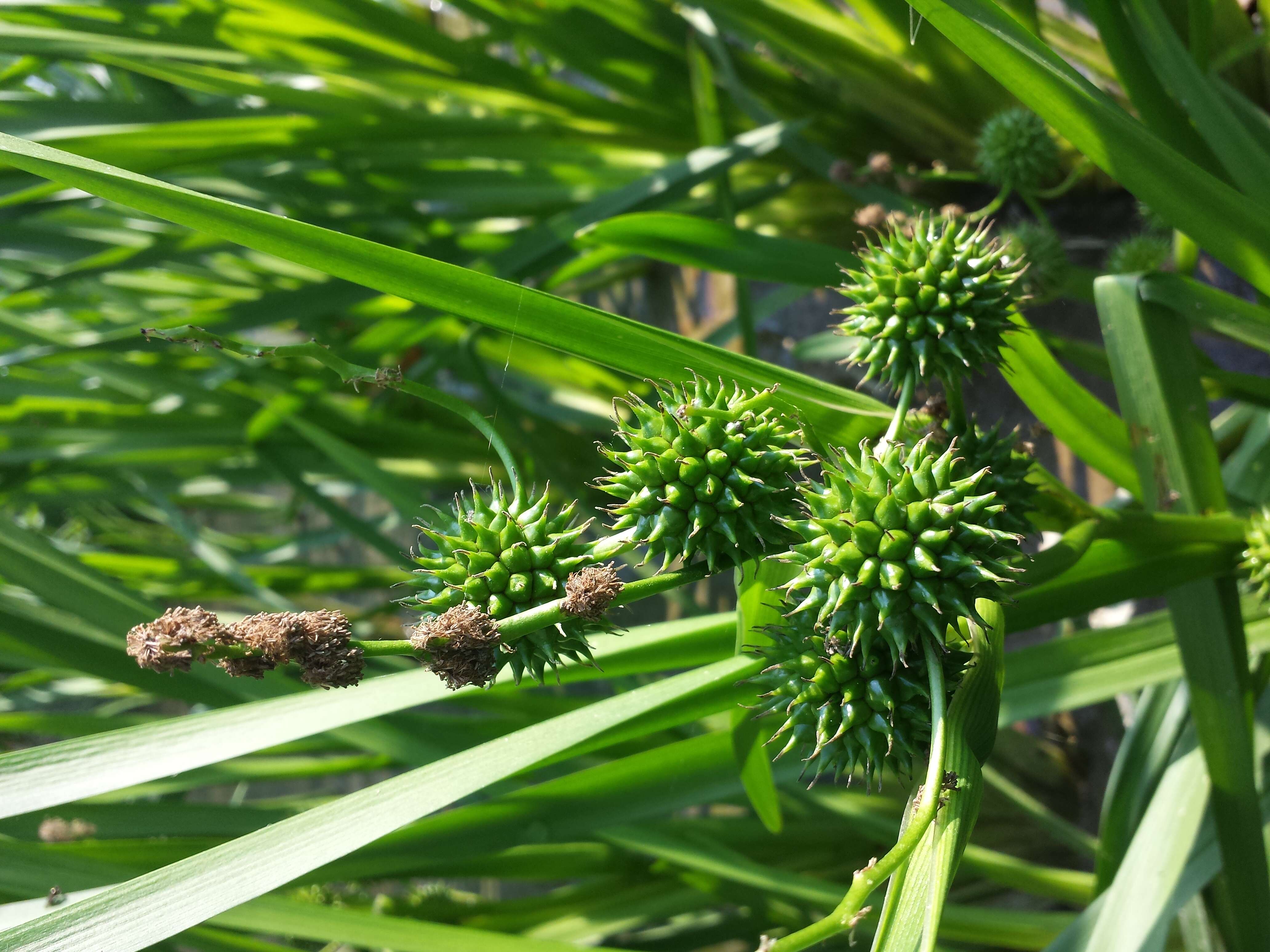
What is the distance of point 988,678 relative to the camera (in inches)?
28.1

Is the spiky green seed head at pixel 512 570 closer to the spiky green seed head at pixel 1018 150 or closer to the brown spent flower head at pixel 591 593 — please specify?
the brown spent flower head at pixel 591 593

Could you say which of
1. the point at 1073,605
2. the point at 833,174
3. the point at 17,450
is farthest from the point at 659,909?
the point at 17,450

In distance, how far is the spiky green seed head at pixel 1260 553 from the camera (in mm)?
935

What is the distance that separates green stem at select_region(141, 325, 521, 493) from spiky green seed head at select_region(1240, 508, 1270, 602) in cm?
79

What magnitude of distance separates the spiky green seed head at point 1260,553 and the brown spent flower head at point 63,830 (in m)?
1.42

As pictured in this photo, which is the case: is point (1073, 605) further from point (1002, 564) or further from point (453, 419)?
point (453, 419)

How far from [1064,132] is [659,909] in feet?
4.69

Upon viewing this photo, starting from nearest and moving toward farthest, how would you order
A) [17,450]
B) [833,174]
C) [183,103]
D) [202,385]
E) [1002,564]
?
[1002,564]
[833,174]
[183,103]
[202,385]
[17,450]

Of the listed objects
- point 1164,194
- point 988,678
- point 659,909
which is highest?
point 1164,194

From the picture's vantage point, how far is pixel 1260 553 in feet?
3.09

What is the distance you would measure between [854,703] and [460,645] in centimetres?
31

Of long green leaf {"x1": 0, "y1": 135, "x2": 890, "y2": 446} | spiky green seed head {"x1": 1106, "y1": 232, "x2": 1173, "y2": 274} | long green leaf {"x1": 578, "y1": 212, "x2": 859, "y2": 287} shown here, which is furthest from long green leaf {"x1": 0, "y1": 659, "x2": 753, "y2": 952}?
spiky green seed head {"x1": 1106, "y1": 232, "x2": 1173, "y2": 274}

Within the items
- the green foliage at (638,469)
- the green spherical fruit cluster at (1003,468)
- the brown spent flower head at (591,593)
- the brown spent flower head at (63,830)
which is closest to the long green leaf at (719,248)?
the green foliage at (638,469)

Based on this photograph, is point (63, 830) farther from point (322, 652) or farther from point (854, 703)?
point (854, 703)
